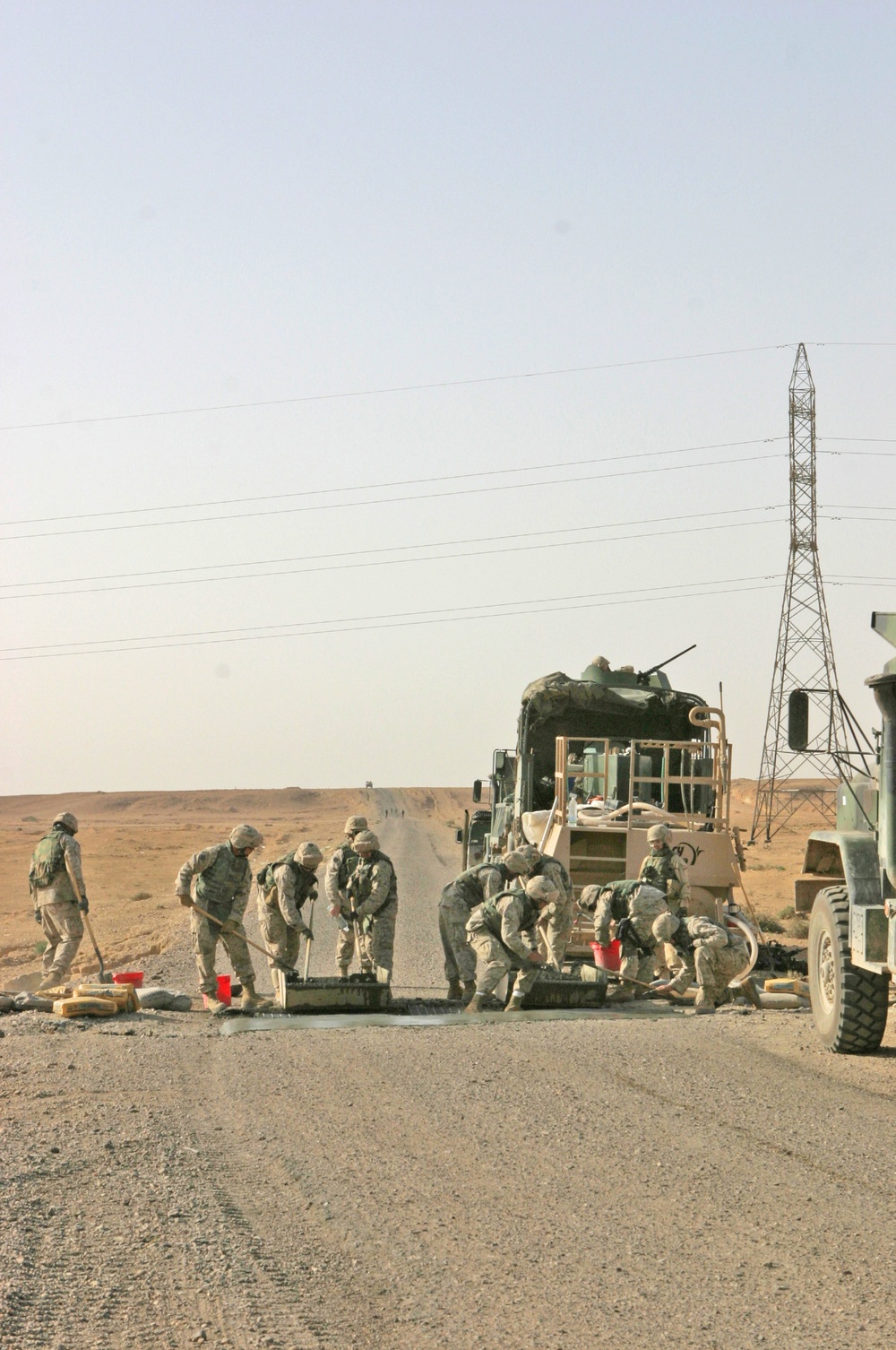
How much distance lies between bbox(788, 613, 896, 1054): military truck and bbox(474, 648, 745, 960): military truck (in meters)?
5.02

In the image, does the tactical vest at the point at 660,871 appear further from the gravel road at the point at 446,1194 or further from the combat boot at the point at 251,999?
the combat boot at the point at 251,999

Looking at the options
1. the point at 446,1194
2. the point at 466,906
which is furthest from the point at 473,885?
the point at 446,1194

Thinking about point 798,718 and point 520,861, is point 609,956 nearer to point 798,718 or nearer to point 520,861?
point 520,861

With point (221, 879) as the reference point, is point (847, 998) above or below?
below

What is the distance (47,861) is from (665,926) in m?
6.96

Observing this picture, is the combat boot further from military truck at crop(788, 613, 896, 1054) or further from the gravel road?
military truck at crop(788, 613, 896, 1054)

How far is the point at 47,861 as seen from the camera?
53.4ft

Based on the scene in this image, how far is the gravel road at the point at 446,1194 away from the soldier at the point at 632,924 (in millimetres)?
3238

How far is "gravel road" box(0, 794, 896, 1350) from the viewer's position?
528 centimetres

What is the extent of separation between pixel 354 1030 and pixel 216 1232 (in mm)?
6038

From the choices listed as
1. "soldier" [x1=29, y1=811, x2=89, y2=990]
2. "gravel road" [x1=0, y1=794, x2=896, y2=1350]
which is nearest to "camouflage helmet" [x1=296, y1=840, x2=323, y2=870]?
"soldier" [x1=29, y1=811, x2=89, y2=990]

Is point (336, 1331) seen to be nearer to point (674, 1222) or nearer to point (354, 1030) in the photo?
point (674, 1222)

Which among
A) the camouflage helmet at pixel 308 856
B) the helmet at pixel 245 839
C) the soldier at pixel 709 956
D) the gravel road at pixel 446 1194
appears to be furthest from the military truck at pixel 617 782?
the gravel road at pixel 446 1194

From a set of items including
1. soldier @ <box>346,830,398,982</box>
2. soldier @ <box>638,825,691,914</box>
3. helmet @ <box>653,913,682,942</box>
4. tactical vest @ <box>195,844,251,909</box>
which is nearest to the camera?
helmet @ <box>653,913,682,942</box>
